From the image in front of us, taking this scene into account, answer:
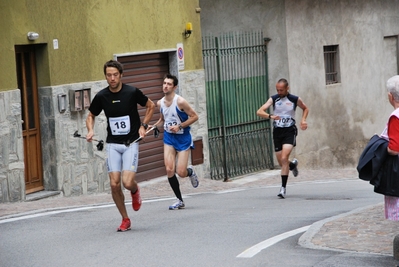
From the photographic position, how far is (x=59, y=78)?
50.6 feet

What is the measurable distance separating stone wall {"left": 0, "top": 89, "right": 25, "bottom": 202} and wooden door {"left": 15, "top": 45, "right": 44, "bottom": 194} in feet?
1.86

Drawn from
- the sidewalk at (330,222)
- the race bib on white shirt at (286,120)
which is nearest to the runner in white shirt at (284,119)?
the race bib on white shirt at (286,120)

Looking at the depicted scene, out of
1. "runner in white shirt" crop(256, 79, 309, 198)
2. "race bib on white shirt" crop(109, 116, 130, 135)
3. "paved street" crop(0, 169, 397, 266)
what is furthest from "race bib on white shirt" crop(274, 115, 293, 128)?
"race bib on white shirt" crop(109, 116, 130, 135)

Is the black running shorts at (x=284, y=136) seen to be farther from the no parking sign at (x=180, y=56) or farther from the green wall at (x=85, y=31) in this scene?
the no parking sign at (x=180, y=56)

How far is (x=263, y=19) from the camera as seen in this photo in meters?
21.6

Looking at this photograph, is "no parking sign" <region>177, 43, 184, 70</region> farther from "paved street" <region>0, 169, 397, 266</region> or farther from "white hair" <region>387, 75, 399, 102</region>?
"white hair" <region>387, 75, 399, 102</region>

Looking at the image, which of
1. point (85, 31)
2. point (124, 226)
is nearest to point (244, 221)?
point (124, 226)

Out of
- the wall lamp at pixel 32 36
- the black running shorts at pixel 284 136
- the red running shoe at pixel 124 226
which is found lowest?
the red running shoe at pixel 124 226

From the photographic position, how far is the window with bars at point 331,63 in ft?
78.4

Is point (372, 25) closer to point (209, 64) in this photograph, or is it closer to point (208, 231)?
point (209, 64)

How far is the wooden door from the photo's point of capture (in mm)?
15016

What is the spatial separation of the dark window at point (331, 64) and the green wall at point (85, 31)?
19.4 ft

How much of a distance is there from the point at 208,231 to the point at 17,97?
524 centimetres

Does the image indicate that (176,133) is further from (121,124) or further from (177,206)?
(121,124)
